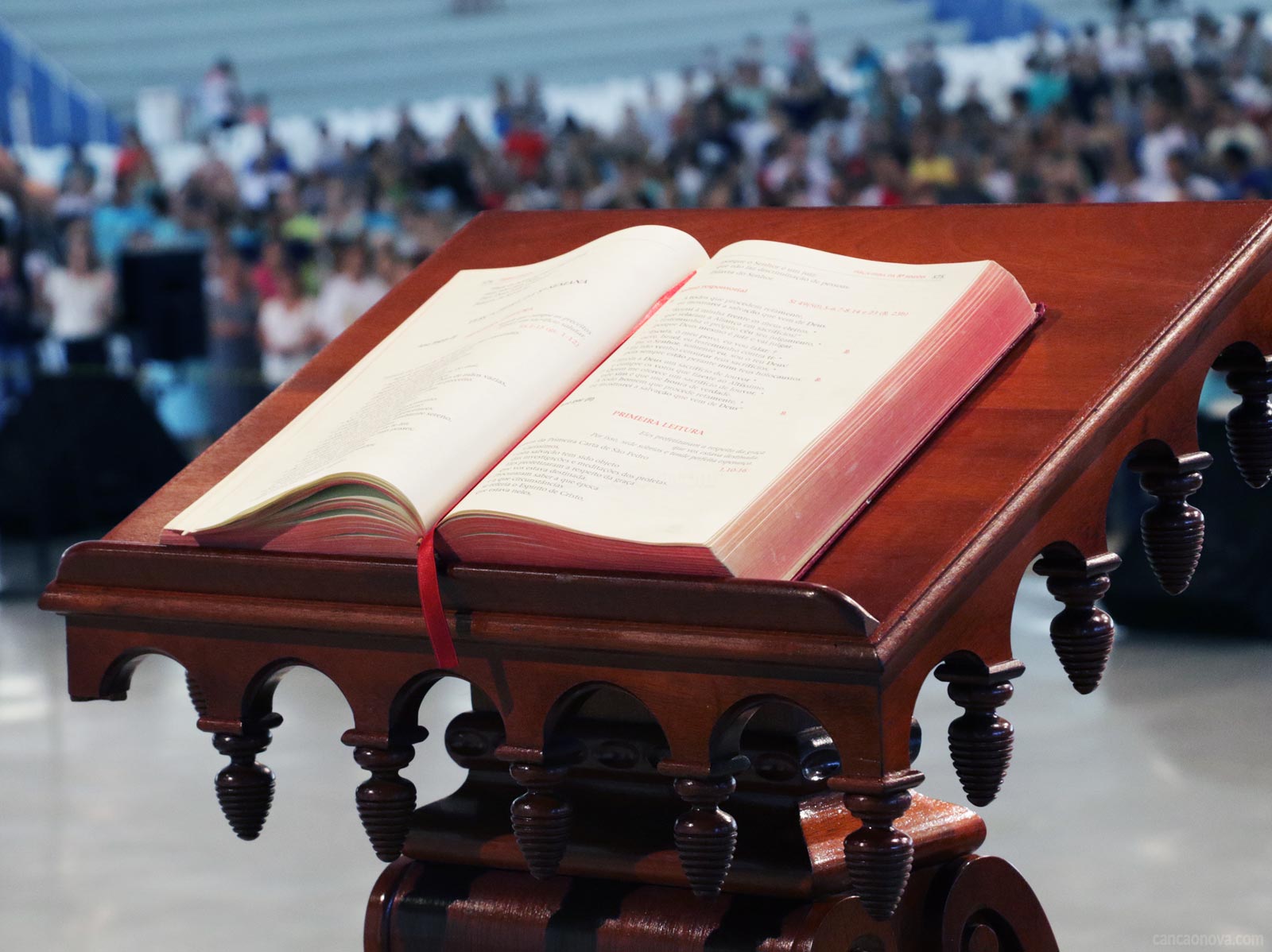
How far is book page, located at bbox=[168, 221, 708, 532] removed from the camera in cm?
103

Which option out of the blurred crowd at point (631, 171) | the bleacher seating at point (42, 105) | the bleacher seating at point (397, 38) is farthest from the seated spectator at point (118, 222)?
the bleacher seating at point (397, 38)

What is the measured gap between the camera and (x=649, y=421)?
994mm

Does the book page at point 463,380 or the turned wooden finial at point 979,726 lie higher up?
the book page at point 463,380

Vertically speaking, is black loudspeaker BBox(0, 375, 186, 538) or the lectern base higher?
the lectern base

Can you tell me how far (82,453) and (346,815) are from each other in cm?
348

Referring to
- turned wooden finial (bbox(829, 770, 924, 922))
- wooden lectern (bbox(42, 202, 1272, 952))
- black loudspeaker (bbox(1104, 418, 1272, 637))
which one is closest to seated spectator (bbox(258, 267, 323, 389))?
black loudspeaker (bbox(1104, 418, 1272, 637))

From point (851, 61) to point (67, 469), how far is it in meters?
7.36

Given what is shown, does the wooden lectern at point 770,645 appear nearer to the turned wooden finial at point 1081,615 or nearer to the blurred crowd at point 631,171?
the turned wooden finial at point 1081,615

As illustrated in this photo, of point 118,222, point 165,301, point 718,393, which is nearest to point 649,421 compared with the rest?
point 718,393

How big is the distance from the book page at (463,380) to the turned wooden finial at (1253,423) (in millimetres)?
378

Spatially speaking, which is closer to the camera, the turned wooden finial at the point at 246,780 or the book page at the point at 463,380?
the book page at the point at 463,380

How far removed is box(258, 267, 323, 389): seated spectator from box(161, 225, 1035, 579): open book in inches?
259

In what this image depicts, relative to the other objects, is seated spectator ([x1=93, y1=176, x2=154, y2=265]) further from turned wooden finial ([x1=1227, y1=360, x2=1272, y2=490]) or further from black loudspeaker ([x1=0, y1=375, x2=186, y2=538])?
turned wooden finial ([x1=1227, y1=360, x2=1272, y2=490])

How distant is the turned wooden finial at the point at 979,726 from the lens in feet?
3.14
